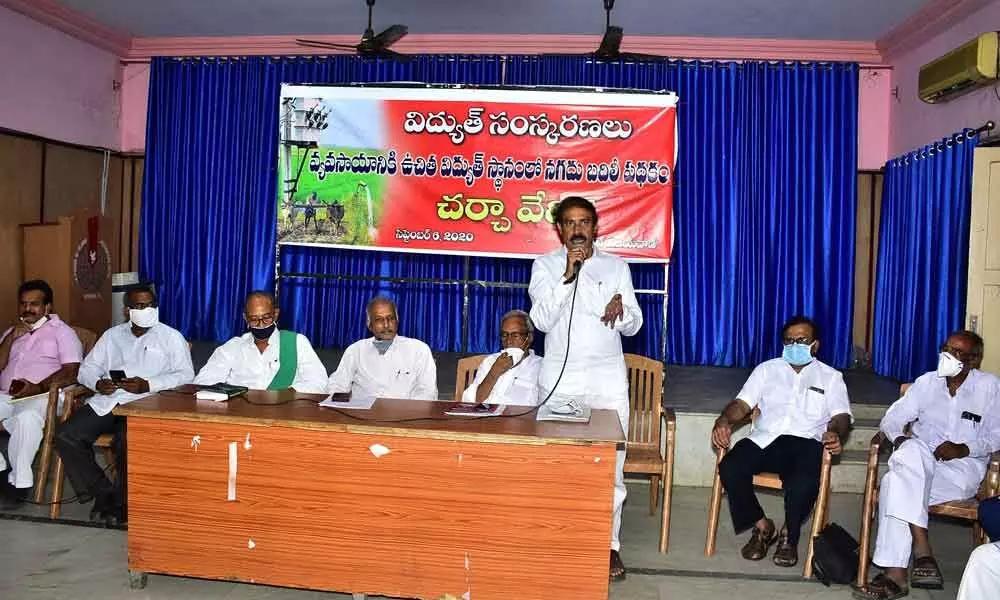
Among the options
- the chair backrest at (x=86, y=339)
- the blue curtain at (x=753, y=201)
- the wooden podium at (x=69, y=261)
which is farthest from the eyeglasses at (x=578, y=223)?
the wooden podium at (x=69, y=261)

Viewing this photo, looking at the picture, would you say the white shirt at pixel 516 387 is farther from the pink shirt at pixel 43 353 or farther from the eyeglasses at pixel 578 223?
the pink shirt at pixel 43 353

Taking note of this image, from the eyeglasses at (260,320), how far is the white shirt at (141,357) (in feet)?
1.93

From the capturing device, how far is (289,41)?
8.13m

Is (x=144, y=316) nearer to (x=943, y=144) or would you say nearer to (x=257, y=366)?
(x=257, y=366)

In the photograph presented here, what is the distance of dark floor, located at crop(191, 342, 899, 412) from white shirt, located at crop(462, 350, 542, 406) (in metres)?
1.45

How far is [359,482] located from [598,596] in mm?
925

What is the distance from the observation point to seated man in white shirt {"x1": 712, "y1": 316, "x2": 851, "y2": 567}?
407 centimetres

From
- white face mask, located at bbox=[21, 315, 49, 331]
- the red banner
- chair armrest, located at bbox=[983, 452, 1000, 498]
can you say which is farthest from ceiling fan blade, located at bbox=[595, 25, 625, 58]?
white face mask, located at bbox=[21, 315, 49, 331]

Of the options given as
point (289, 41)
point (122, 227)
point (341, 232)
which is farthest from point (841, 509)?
point (122, 227)

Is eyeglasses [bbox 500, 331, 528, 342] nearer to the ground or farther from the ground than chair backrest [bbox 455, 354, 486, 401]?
farther from the ground

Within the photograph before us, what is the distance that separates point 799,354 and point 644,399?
2.65 feet

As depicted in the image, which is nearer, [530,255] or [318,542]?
[318,542]

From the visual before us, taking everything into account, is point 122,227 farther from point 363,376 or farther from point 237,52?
point 363,376

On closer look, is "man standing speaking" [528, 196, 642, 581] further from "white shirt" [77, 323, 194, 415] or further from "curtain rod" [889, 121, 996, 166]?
"curtain rod" [889, 121, 996, 166]
